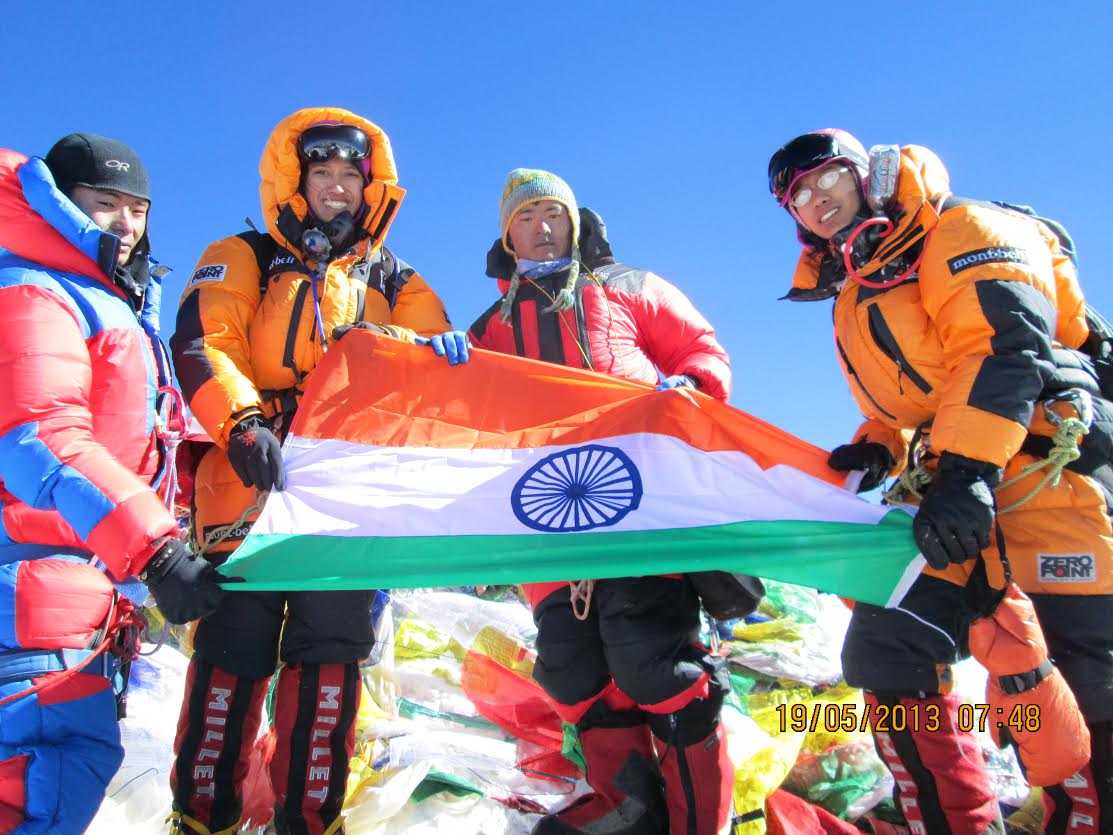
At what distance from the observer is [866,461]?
335 centimetres

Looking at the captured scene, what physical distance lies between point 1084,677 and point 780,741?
143cm

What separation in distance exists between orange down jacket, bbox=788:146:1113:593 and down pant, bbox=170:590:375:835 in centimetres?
232

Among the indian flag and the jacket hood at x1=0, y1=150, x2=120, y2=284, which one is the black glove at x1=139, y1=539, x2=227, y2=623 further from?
the jacket hood at x1=0, y1=150, x2=120, y2=284

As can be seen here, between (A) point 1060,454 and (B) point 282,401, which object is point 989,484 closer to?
(A) point 1060,454

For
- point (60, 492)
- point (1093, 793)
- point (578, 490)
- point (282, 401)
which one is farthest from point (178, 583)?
point (1093, 793)

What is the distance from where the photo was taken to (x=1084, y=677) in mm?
3219

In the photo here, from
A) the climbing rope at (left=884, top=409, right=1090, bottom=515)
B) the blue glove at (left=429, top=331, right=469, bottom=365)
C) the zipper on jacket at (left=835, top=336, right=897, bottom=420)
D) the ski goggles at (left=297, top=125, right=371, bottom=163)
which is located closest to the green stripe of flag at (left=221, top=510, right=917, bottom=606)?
the climbing rope at (left=884, top=409, right=1090, bottom=515)

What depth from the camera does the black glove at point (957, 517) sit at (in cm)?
277

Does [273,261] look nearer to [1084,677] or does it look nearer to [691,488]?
[691,488]

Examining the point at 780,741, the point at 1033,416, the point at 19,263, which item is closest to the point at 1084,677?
the point at 1033,416

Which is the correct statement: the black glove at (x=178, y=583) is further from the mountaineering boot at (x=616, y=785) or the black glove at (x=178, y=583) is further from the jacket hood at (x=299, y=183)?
the jacket hood at (x=299, y=183)

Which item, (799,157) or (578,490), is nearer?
(578,490)

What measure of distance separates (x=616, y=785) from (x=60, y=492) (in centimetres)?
228

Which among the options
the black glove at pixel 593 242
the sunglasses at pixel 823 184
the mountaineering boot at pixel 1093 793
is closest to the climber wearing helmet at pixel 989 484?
the mountaineering boot at pixel 1093 793
